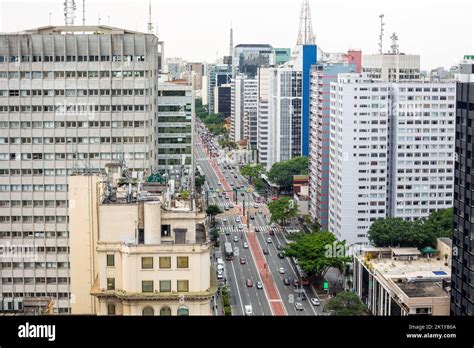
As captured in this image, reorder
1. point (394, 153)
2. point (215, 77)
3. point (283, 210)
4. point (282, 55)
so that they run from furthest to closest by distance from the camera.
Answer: point (215, 77) < point (282, 55) < point (283, 210) < point (394, 153)

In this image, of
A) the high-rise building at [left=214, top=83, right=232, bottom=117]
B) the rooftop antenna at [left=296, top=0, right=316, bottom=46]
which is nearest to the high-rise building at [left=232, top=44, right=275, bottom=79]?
the rooftop antenna at [left=296, top=0, right=316, bottom=46]

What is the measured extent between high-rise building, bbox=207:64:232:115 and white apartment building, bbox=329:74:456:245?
10.0m

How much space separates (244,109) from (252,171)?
4.34m

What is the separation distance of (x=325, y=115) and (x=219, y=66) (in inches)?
371

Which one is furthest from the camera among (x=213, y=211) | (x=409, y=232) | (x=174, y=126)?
(x=213, y=211)

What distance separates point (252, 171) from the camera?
55.9 ft

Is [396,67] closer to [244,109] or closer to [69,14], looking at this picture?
[69,14]

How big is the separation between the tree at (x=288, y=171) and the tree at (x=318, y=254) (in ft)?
19.2

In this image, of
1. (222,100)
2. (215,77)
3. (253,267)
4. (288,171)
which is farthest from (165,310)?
(222,100)

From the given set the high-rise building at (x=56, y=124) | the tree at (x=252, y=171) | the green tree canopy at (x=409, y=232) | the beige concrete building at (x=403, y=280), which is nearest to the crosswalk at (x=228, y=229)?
the green tree canopy at (x=409, y=232)

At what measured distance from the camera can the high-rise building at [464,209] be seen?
18.5 ft

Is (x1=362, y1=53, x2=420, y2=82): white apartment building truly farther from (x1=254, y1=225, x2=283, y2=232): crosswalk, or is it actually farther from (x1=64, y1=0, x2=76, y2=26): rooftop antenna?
(x1=64, y1=0, x2=76, y2=26): rooftop antenna

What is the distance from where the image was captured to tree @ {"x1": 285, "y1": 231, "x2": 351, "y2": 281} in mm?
8938

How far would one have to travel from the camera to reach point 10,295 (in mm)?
7922
